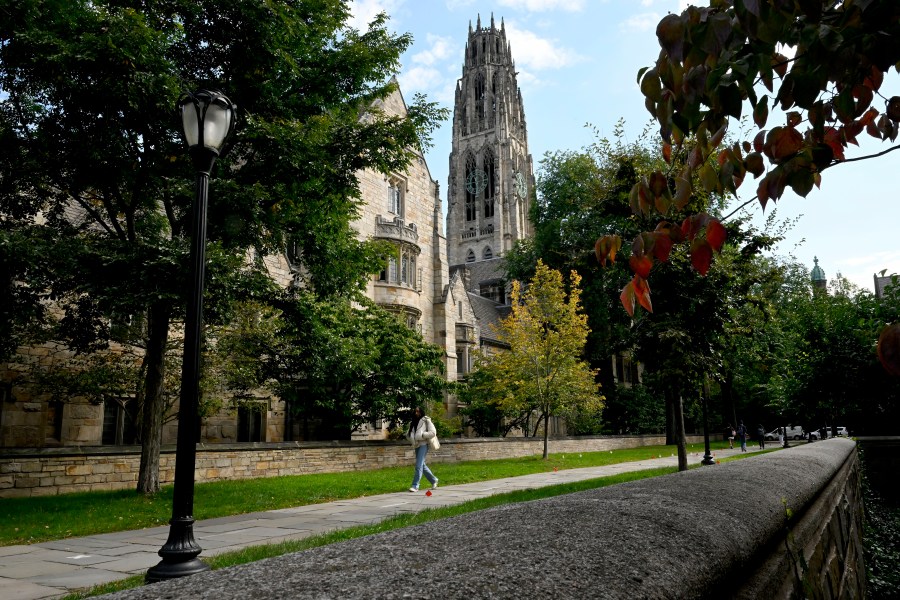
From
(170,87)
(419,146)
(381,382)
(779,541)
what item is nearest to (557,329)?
(381,382)

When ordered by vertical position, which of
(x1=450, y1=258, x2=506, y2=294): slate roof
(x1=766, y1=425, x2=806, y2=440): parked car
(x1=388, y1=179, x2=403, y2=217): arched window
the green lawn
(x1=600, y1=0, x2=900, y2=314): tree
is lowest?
(x1=766, y1=425, x2=806, y2=440): parked car

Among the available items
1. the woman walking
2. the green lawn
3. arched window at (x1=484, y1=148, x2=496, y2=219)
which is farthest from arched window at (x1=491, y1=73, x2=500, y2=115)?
the woman walking

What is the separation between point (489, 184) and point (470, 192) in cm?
298

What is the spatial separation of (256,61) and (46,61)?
155 inches

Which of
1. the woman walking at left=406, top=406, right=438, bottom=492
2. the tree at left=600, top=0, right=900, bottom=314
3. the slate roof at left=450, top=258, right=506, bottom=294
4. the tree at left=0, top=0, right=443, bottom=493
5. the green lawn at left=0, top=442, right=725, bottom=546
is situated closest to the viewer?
the tree at left=600, top=0, right=900, bottom=314

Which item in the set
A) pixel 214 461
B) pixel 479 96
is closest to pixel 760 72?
pixel 214 461

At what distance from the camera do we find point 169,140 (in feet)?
45.2

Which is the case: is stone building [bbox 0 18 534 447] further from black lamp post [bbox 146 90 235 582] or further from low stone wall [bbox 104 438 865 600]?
low stone wall [bbox 104 438 865 600]

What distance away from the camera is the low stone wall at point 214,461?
42.8ft

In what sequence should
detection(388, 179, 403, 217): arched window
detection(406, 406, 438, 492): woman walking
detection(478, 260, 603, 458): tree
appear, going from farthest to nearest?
detection(388, 179, 403, 217): arched window < detection(478, 260, 603, 458): tree < detection(406, 406, 438, 492): woman walking

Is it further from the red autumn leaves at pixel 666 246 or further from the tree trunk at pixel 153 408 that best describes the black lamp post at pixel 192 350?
the tree trunk at pixel 153 408

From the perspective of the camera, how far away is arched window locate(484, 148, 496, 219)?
8588 centimetres

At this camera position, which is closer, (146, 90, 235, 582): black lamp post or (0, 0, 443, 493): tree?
(146, 90, 235, 582): black lamp post

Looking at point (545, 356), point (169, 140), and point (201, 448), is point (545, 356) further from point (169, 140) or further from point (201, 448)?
point (169, 140)
